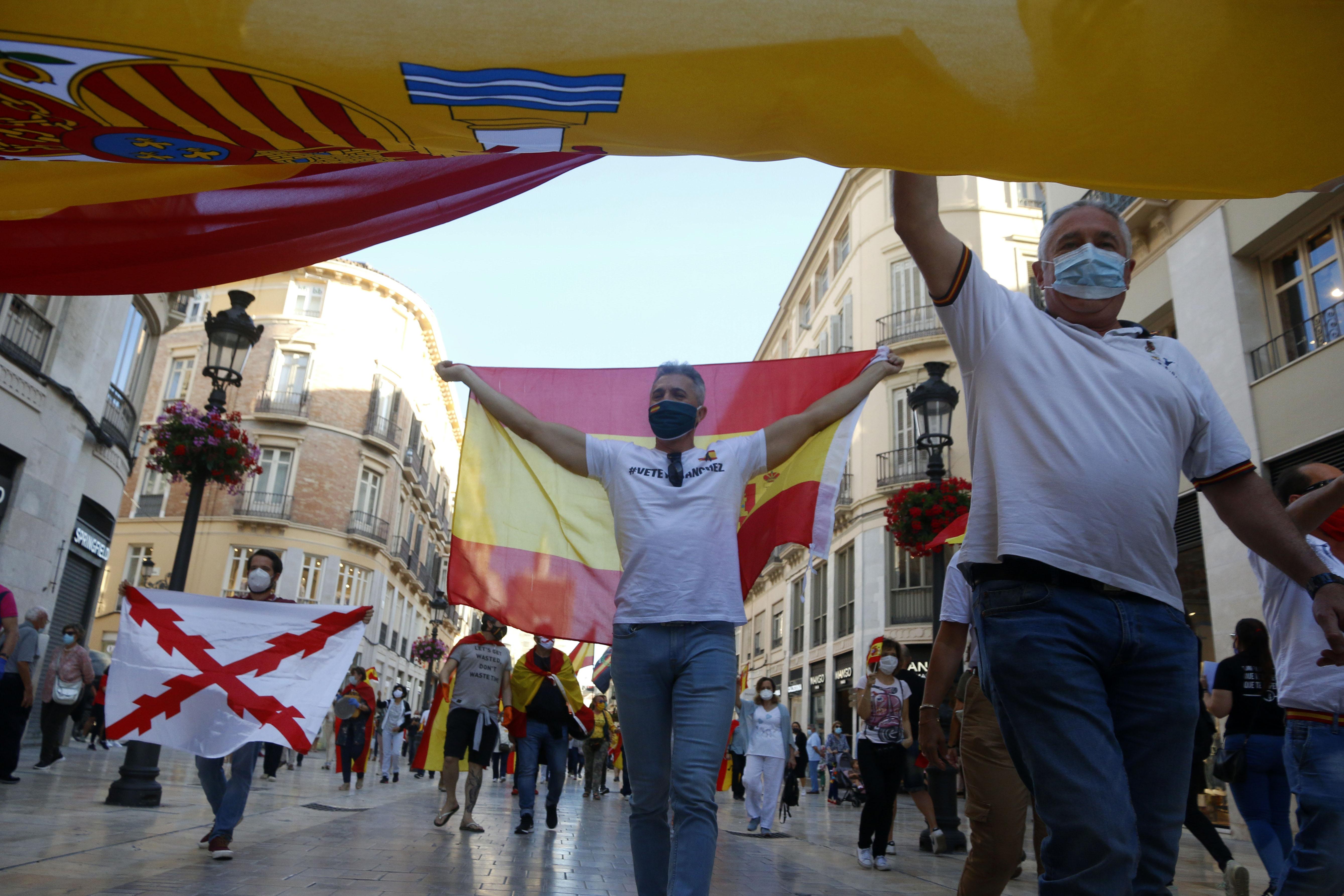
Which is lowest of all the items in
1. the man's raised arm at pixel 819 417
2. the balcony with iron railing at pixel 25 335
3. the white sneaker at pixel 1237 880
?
the white sneaker at pixel 1237 880

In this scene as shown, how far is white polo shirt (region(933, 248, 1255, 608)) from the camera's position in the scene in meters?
2.38

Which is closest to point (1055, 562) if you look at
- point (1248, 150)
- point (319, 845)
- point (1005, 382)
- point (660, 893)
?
point (1005, 382)

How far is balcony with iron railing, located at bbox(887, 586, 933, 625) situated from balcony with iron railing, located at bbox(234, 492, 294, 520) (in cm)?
2637

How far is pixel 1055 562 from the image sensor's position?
2.33m

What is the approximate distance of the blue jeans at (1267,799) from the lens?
4.77m

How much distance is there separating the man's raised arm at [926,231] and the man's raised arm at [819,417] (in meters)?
1.73

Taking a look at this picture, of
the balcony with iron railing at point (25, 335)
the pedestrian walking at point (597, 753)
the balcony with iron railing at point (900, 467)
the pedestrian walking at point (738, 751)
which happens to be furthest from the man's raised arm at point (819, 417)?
the balcony with iron railing at point (900, 467)

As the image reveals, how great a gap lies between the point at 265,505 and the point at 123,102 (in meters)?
43.6

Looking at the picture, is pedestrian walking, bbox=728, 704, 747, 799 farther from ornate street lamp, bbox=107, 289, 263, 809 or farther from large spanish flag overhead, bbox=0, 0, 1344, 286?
large spanish flag overhead, bbox=0, 0, 1344, 286

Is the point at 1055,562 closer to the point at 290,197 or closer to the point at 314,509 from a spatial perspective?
the point at 290,197

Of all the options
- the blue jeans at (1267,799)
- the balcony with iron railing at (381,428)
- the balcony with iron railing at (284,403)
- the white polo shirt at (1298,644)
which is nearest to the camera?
the white polo shirt at (1298,644)

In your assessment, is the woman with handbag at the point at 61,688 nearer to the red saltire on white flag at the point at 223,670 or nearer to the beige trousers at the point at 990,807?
the red saltire on white flag at the point at 223,670

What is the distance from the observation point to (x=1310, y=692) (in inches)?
150

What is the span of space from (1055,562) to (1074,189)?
2034 centimetres
